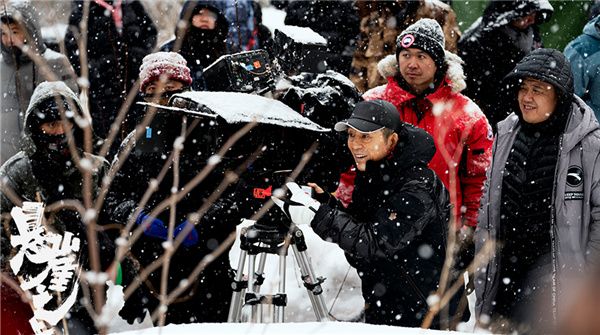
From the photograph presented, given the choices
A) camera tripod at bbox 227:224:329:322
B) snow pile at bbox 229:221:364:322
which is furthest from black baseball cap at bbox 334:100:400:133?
snow pile at bbox 229:221:364:322

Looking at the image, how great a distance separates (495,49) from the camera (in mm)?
4883

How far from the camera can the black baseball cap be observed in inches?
111

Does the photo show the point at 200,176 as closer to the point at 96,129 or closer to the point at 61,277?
the point at 61,277

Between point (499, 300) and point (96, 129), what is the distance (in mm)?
2940

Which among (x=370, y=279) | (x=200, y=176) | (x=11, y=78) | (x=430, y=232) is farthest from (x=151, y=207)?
(x=11, y=78)

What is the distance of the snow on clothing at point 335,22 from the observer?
5.19 metres

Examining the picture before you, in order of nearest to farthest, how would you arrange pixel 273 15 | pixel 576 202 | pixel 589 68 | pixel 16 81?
pixel 576 202 < pixel 589 68 < pixel 16 81 < pixel 273 15

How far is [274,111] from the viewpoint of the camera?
109 inches

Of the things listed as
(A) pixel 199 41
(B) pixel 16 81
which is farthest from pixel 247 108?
(B) pixel 16 81

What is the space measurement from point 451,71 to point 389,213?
1048mm

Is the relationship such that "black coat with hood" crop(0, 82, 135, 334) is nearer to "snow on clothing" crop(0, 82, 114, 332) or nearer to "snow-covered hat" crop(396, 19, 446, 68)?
"snow on clothing" crop(0, 82, 114, 332)

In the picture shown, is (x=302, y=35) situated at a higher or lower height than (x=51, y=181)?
higher

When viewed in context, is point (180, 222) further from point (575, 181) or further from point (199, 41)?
point (575, 181)

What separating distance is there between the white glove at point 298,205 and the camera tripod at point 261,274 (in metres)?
0.10
